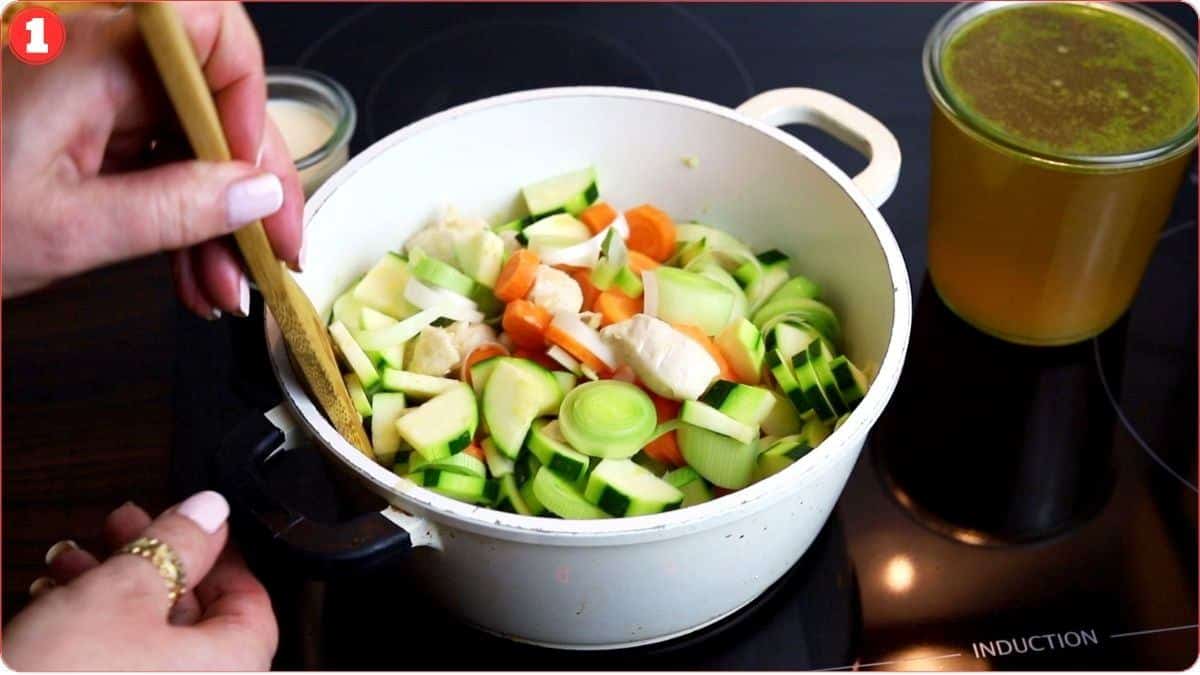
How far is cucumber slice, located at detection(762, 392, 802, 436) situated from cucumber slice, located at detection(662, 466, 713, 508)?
0.08m

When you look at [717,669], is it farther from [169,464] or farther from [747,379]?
[169,464]

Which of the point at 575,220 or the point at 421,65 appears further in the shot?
the point at 421,65

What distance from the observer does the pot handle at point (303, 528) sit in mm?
828

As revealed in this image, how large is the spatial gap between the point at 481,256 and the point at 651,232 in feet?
0.60

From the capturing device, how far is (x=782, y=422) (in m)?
1.05

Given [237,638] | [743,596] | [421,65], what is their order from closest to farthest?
[237,638], [743,596], [421,65]

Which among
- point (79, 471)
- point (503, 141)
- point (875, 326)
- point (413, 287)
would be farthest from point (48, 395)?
point (875, 326)

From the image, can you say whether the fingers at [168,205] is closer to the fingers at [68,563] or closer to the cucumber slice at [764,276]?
the fingers at [68,563]

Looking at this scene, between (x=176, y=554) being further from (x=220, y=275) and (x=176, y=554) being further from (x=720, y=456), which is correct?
(x=720, y=456)

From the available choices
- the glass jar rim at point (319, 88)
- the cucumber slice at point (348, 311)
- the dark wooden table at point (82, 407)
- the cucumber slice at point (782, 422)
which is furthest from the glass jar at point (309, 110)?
the cucumber slice at point (782, 422)

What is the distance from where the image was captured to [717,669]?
104 centimetres

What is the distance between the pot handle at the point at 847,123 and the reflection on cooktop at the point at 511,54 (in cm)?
35

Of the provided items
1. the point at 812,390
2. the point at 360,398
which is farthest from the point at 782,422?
the point at 360,398

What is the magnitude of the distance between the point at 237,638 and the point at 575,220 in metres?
0.53
